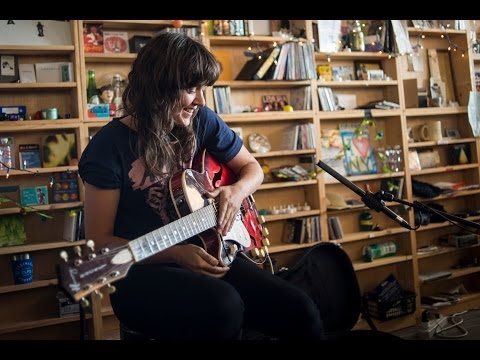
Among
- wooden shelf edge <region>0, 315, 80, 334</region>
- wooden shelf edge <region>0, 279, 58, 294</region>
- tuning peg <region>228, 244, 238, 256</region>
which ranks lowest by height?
wooden shelf edge <region>0, 315, 80, 334</region>

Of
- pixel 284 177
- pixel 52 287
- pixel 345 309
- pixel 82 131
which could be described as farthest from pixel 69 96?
pixel 345 309

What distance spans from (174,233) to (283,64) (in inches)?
71.8

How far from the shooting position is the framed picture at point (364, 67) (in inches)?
131

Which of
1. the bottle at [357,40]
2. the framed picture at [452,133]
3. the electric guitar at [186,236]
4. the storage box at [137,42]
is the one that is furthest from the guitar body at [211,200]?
the framed picture at [452,133]

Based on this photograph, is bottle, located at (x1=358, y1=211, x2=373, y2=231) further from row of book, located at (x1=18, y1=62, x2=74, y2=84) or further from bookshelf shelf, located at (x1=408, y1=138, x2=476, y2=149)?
row of book, located at (x1=18, y1=62, x2=74, y2=84)

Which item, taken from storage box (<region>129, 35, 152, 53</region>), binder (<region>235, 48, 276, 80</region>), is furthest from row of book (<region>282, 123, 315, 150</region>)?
storage box (<region>129, 35, 152, 53</region>)

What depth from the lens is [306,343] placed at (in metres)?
1.42

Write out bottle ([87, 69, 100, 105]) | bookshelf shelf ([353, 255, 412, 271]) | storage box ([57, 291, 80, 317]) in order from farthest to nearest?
bookshelf shelf ([353, 255, 412, 271])
bottle ([87, 69, 100, 105])
storage box ([57, 291, 80, 317])

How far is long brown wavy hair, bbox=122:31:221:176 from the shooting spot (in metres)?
1.35

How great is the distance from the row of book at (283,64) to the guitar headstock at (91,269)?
186 cm

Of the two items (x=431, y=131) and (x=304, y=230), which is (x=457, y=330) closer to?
(x=304, y=230)

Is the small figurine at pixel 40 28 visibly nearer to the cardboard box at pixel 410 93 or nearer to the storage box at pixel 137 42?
the storage box at pixel 137 42

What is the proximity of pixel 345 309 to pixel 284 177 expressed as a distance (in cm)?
93

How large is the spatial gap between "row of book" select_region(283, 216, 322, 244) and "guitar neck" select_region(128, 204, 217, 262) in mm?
1584
